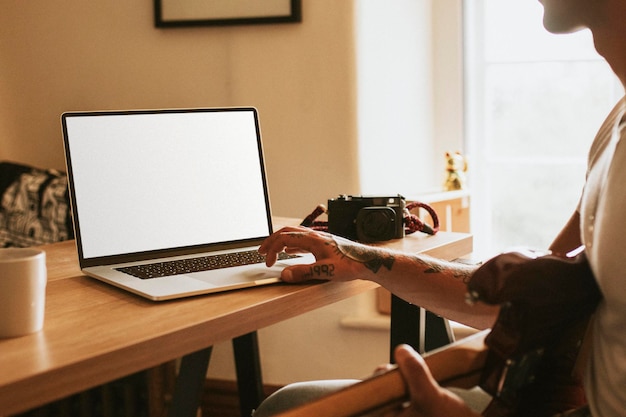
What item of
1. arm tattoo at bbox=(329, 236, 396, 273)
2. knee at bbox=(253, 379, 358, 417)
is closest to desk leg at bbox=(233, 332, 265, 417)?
knee at bbox=(253, 379, 358, 417)

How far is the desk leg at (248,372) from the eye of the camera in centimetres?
177

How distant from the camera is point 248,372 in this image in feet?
5.86

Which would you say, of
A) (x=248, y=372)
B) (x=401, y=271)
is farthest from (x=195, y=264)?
(x=248, y=372)

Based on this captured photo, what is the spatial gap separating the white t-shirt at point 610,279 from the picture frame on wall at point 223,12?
4.73ft

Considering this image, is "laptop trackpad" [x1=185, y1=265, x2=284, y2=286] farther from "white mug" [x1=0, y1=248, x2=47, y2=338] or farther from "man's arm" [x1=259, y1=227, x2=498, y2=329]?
"white mug" [x1=0, y1=248, x2=47, y2=338]

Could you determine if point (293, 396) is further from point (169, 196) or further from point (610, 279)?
point (610, 279)

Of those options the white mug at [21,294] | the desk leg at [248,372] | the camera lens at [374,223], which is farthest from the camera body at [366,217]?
the white mug at [21,294]

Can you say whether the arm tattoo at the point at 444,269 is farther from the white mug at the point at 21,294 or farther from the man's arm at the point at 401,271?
the white mug at the point at 21,294

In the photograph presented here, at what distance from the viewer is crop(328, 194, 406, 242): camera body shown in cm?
141

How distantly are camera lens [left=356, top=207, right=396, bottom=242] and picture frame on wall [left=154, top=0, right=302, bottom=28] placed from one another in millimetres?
964

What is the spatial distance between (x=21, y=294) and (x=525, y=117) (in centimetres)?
178

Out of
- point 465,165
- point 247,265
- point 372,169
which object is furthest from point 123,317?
point 465,165

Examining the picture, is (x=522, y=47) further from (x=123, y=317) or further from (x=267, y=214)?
(x=123, y=317)

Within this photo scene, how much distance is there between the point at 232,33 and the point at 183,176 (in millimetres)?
1037
